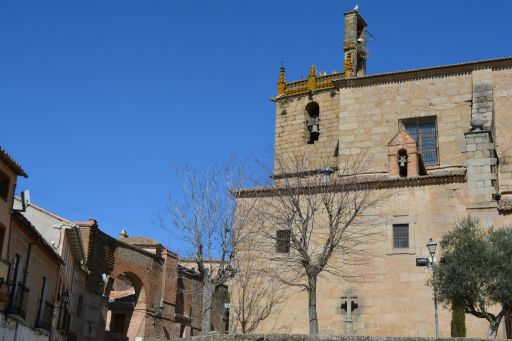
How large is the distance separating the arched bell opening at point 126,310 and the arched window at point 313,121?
39.4 feet

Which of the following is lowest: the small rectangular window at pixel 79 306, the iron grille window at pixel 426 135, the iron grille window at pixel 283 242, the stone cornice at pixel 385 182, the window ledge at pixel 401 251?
the small rectangular window at pixel 79 306

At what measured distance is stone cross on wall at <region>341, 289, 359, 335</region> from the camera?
22.2m

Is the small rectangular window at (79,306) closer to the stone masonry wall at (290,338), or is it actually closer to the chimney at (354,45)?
the stone masonry wall at (290,338)

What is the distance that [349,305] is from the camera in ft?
73.3

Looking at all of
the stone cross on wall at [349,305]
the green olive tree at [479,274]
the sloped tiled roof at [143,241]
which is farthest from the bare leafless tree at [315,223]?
the sloped tiled roof at [143,241]

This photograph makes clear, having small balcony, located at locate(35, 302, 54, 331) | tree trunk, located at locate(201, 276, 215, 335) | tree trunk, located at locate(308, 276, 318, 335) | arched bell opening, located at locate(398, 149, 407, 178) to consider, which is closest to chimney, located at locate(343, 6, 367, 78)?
arched bell opening, located at locate(398, 149, 407, 178)

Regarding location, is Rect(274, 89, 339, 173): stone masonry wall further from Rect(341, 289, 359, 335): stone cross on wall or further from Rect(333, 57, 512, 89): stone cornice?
Rect(341, 289, 359, 335): stone cross on wall

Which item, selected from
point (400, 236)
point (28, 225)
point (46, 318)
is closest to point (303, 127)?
point (400, 236)

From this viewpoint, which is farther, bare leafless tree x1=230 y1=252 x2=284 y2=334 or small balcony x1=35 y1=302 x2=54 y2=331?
bare leafless tree x1=230 y1=252 x2=284 y2=334

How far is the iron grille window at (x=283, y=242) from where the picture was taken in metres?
23.4

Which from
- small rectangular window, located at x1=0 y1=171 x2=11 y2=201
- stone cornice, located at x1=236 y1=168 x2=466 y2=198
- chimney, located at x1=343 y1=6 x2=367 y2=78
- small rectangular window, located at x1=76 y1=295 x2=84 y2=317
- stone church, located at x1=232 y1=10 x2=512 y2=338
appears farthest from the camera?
chimney, located at x1=343 y1=6 x2=367 y2=78

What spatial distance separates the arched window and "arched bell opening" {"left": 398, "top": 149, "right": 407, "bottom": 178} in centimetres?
672

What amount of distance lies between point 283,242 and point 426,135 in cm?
814

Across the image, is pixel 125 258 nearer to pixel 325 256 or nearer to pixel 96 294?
pixel 96 294
